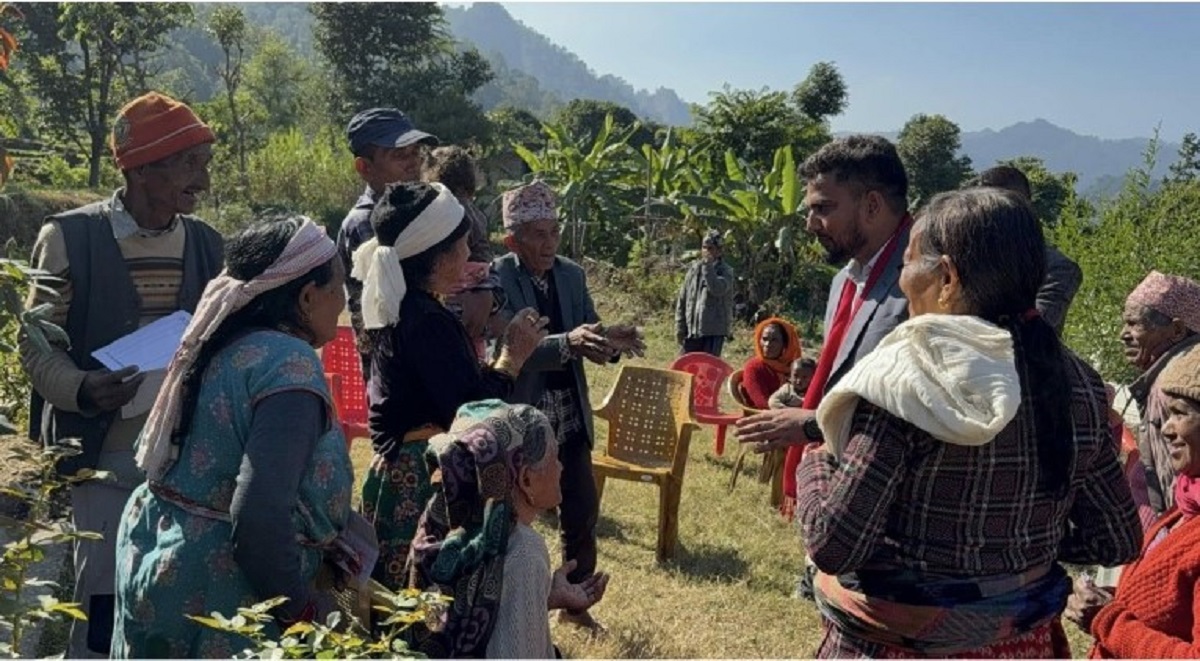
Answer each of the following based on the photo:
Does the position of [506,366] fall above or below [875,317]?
below

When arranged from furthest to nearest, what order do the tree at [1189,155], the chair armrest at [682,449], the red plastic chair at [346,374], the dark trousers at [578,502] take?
the tree at [1189,155] < the red plastic chair at [346,374] < the chair armrest at [682,449] < the dark trousers at [578,502]

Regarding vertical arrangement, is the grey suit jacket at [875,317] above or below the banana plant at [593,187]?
above

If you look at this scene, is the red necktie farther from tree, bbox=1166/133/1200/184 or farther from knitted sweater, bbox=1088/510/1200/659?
tree, bbox=1166/133/1200/184

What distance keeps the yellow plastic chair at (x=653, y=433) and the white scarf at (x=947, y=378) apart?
132 inches

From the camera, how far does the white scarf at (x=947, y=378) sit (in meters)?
1.62

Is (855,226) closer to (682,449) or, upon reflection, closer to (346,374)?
(682,449)

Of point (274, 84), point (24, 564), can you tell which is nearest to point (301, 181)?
point (274, 84)

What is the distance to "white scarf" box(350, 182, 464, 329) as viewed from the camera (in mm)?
2592

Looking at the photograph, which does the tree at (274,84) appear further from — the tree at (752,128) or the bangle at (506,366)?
the bangle at (506,366)

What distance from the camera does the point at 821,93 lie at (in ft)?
69.5

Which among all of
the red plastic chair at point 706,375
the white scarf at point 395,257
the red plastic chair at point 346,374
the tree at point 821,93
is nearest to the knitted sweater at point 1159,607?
the white scarf at point 395,257

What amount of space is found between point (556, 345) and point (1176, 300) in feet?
7.53

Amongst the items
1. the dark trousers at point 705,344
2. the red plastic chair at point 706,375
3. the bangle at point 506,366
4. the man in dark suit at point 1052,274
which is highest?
the man in dark suit at point 1052,274

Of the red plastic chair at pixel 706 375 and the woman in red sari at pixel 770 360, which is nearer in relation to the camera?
the woman in red sari at pixel 770 360
